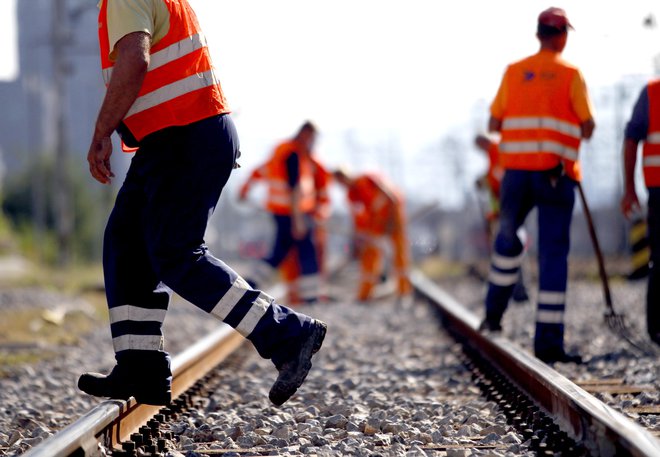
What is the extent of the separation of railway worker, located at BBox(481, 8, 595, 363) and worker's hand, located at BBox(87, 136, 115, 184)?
286 centimetres

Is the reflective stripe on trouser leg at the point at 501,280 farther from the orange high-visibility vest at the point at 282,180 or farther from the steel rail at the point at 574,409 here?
the orange high-visibility vest at the point at 282,180

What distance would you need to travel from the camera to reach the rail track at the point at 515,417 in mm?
3115

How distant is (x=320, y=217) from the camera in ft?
42.3

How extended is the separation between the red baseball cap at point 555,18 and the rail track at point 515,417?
181 cm

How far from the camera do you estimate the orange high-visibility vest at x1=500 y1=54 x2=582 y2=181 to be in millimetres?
5859

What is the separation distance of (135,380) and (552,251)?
2.73m

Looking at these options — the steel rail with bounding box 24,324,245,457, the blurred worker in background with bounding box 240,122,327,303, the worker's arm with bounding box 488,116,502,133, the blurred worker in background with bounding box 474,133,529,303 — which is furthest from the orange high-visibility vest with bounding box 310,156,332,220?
the steel rail with bounding box 24,324,245,457

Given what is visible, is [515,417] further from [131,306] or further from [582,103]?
[582,103]

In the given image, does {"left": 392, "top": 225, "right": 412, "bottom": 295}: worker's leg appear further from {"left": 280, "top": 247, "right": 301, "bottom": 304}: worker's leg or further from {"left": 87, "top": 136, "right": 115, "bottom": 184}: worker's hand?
{"left": 87, "top": 136, "right": 115, "bottom": 184}: worker's hand

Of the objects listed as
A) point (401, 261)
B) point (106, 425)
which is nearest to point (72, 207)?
point (401, 261)

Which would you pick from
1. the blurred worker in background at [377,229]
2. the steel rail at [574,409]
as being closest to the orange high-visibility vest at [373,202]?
the blurred worker in background at [377,229]

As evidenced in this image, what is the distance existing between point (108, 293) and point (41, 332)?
5.87 m

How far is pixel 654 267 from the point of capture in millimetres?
6367

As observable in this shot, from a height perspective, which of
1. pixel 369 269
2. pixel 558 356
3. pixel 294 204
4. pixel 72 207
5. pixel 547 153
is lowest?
pixel 72 207
